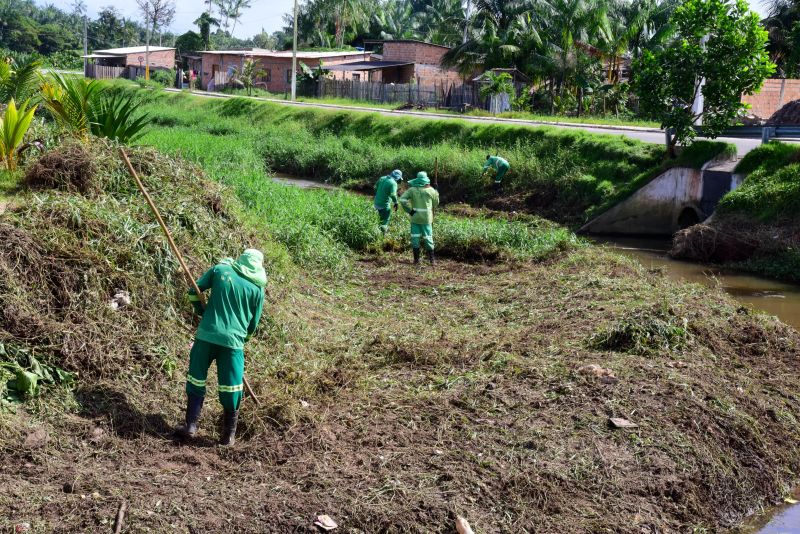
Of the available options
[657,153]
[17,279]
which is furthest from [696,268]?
[17,279]

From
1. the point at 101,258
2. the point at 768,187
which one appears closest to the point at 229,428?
the point at 101,258

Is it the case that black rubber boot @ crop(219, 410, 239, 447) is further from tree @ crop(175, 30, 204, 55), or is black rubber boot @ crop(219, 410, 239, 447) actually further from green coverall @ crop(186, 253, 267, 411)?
tree @ crop(175, 30, 204, 55)

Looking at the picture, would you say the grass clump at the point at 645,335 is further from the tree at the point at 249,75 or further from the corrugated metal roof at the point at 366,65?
the tree at the point at 249,75

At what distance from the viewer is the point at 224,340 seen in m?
6.74

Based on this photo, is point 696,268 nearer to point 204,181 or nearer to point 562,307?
point 562,307

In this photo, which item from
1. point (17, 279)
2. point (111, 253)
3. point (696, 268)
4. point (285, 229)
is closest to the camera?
point (17, 279)

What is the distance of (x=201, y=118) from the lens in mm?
39969

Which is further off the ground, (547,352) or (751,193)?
(751,193)

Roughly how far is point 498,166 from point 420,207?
28.6 ft

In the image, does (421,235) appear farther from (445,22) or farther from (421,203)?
(445,22)

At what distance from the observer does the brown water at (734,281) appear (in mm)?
13996

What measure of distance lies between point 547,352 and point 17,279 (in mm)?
5252

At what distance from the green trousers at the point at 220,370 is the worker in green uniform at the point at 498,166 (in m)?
16.4

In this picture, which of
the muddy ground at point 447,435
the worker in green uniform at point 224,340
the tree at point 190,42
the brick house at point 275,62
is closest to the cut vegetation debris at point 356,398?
the muddy ground at point 447,435
